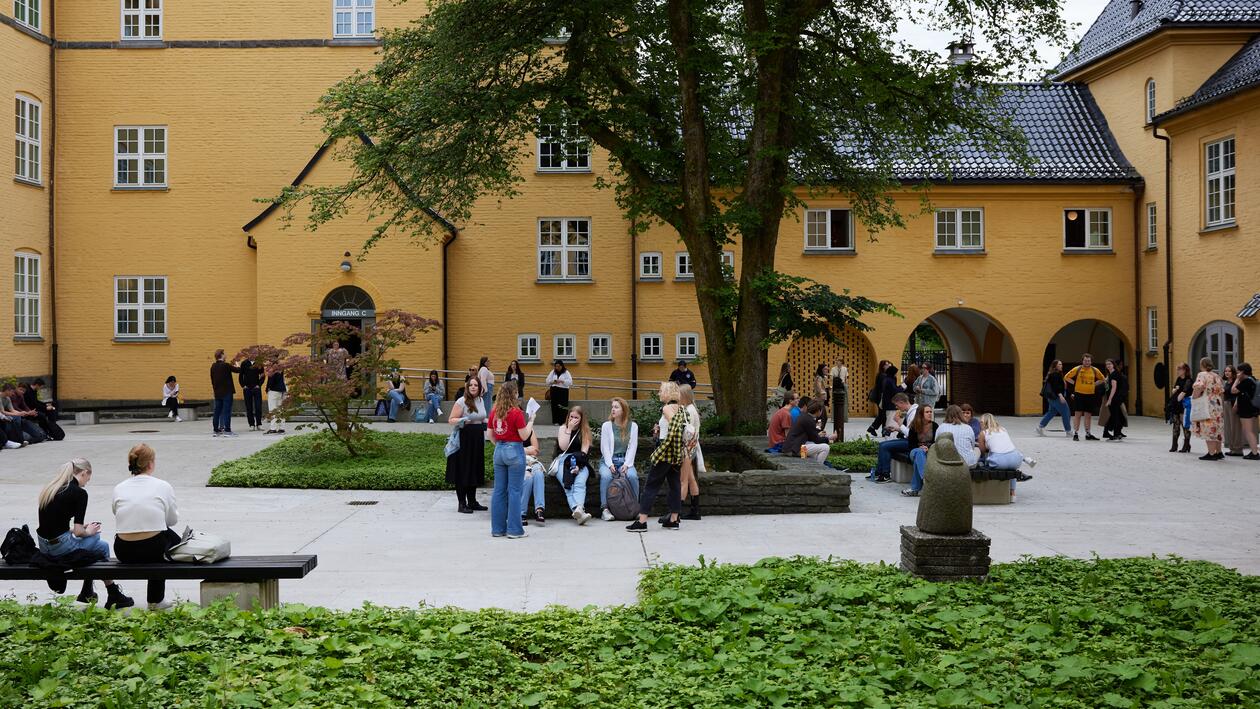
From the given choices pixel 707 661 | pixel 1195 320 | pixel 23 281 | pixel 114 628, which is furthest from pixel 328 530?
pixel 1195 320

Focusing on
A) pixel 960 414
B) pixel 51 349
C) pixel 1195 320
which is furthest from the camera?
pixel 51 349

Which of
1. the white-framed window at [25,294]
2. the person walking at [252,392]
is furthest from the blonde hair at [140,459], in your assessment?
the white-framed window at [25,294]

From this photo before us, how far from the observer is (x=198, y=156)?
33031 mm

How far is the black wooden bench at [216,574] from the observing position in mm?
8695

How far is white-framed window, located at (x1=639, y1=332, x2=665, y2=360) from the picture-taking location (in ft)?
108

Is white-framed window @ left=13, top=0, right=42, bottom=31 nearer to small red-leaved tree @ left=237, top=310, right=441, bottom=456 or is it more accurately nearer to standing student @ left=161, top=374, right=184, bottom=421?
standing student @ left=161, top=374, right=184, bottom=421

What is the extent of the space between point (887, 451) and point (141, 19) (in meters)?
25.9

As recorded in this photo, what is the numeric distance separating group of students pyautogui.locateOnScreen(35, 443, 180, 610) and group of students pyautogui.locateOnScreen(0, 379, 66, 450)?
1574 centimetres

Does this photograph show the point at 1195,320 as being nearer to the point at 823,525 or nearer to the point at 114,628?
the point at 823,525

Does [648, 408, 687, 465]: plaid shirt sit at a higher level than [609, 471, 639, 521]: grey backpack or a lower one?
higher

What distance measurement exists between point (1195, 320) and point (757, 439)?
16.9 m

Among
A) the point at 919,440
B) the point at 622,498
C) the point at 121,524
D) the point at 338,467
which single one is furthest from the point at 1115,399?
the point at 121,524

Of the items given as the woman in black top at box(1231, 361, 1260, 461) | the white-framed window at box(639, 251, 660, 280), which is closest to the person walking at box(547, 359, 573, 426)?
the white-framed window at box(639, 251, 660, 280)

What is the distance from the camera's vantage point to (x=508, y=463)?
13023 mm
